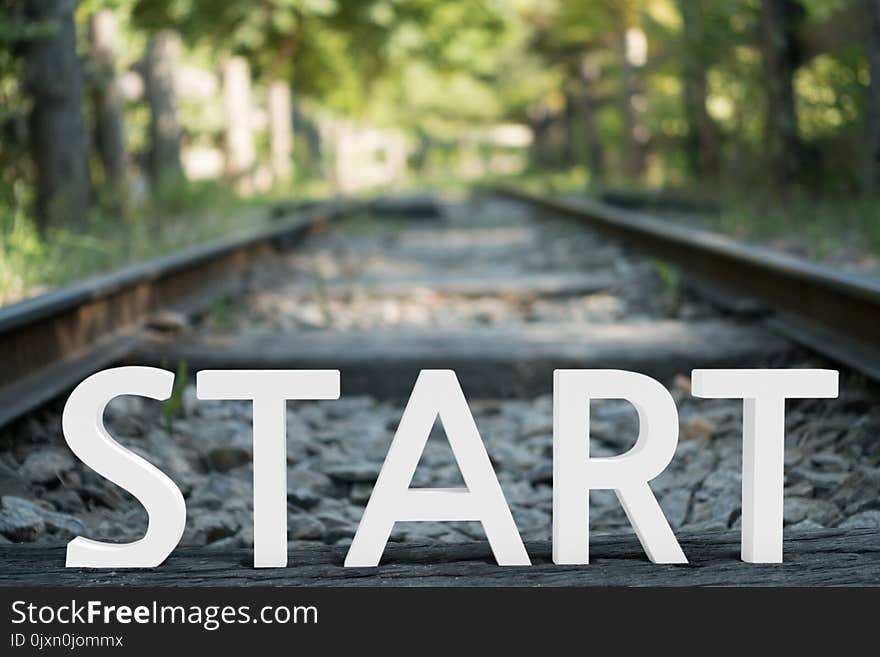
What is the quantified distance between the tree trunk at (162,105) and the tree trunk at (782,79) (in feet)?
27.4

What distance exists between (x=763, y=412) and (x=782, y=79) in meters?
9.62

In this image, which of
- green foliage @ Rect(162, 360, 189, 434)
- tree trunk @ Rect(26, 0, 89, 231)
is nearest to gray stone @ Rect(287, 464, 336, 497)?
green foliage @ Rect(162, 360, 189, 434)

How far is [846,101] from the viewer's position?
36.6 feet

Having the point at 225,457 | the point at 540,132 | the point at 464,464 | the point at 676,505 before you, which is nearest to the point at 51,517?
the point at 225,457

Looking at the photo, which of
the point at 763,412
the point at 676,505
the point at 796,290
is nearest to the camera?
the point at 763,412

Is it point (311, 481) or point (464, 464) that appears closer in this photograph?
point (464, 464)

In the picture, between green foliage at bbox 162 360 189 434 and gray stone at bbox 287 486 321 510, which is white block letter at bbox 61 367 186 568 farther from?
green foliage at bbox 162 360 189 434

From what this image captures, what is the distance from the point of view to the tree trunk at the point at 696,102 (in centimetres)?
1458

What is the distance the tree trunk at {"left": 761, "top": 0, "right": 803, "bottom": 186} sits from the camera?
1124 centimetres

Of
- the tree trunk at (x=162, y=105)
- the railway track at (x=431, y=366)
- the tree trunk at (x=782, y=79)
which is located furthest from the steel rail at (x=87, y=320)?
the tree trunk at (x=162, y=105)

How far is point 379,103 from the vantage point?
28453mm

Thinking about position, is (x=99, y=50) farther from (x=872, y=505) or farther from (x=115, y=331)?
(x=872, y=505)

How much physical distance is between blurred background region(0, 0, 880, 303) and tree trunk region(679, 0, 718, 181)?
0.04 m

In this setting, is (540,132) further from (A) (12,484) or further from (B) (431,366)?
(A) (12,484)
